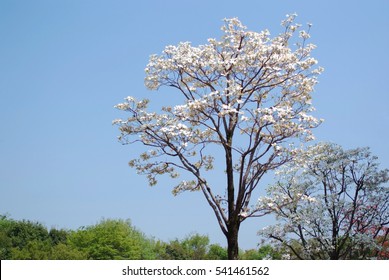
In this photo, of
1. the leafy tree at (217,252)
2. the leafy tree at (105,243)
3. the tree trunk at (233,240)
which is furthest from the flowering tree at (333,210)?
the leafy tree at (217,252)

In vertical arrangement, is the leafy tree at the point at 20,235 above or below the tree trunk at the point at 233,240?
above

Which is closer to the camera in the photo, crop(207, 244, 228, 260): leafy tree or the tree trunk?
→ the tree trunk

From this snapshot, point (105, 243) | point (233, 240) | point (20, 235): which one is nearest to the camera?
point (233, 240)

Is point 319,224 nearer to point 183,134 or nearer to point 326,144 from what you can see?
point 326,144

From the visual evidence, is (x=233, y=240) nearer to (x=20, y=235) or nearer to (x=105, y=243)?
(x=105, y=243)

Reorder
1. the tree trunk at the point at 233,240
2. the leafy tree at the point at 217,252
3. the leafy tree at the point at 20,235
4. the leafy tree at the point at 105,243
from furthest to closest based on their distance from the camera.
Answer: the leafy tree at the point at 217,252 < the leafy tree at the point at 20,235 < the leafy tree at the point at 105,243 < the tree trunk at the point at 233,240

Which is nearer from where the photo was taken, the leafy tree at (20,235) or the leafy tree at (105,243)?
the leafy tree at (105,243)

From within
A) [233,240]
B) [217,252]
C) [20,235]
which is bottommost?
[233,240]

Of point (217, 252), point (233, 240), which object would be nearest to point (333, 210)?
point (233, 240)

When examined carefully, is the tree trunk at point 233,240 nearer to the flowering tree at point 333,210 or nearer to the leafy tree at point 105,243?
the flowering tree at point 333,210

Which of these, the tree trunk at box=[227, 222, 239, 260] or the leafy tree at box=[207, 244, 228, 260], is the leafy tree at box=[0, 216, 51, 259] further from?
the tree trunk at box=[227, 222, 239, 260]

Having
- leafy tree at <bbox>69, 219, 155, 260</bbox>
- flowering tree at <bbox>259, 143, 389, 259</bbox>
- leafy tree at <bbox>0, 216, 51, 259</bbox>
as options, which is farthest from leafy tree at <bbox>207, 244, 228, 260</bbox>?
flowering tree at <bbox>259, 143, 389, 259</bbox>

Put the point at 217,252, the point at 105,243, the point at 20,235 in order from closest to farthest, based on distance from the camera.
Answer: the point at 105,243
the point at 20,235
the point at 217,252
